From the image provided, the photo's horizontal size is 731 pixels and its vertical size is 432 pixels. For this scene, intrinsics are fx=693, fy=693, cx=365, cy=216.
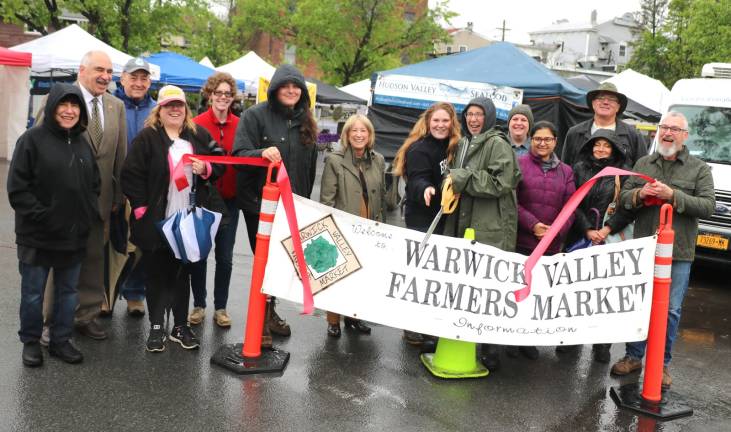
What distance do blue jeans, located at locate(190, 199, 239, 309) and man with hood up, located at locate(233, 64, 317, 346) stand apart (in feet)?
0.98

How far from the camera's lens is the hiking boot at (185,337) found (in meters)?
5.07

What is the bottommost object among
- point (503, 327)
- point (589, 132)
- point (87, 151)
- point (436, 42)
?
point (503, 327)

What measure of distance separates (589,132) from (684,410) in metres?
2.70

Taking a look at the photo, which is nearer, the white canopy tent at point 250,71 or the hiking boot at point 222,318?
the hiking boot at point 222,318

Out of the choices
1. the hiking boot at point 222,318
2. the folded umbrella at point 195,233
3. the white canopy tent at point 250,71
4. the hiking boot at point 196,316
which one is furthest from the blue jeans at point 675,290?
→ the white canopy tent at point 250,71

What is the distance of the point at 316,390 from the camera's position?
4.56m

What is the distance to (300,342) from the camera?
217 inches

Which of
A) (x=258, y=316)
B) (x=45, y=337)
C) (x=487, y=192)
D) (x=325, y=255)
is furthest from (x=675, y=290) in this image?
(x=45, y=337)

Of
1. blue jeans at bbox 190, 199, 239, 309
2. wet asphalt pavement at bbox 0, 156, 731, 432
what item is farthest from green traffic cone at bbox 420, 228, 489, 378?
blue jeans at bbox 190, 199, 239, 309

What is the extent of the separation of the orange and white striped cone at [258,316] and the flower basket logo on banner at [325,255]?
299mm

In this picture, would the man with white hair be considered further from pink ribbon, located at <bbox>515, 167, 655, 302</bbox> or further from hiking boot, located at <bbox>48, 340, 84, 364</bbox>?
hiking boot, located at <bbox>48, 340, 84, 364</bbox>

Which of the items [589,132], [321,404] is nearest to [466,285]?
[321,404]

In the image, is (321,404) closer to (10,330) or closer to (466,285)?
(466,285)

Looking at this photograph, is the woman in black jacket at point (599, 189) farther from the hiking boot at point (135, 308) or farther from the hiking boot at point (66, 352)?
the hiking boot at point (66, 352)
